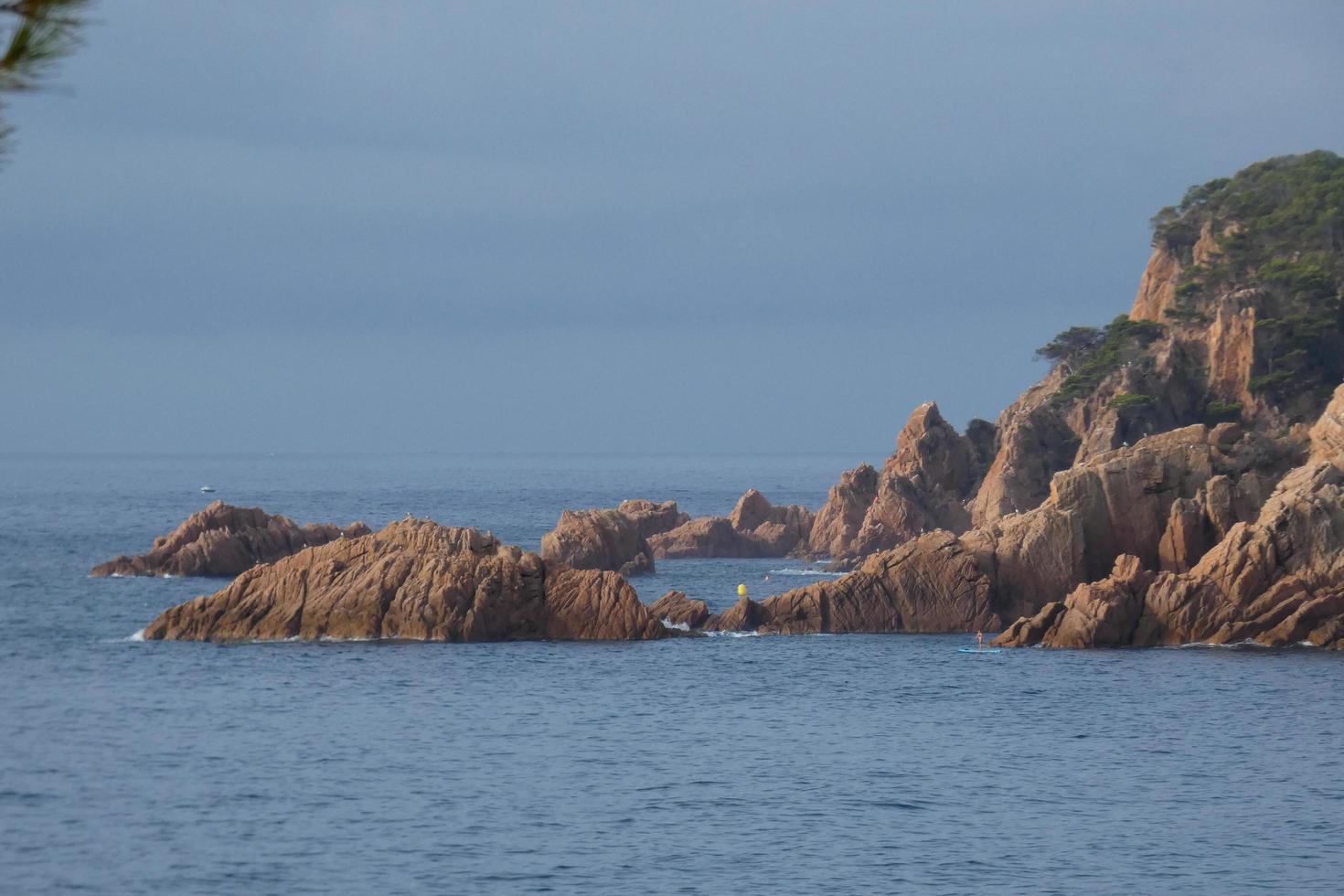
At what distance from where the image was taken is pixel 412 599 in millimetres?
66875

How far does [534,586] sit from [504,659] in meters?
4.68

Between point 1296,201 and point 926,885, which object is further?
point 1296,201

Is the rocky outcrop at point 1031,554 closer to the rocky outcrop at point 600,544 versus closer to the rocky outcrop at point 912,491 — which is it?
the rocky outcrop at point 600,544

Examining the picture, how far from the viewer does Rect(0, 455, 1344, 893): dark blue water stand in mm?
37594

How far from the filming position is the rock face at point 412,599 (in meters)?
66.7

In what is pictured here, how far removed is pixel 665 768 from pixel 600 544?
51858 mm

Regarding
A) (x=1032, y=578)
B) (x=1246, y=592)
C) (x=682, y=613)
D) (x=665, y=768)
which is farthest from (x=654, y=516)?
(x=665, y=768)

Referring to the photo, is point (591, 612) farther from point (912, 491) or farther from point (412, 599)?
point (912, 491)

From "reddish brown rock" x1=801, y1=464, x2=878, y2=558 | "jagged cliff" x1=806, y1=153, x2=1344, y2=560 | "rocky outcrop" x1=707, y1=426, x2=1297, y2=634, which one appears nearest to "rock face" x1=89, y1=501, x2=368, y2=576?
"reddish brown rock" x1=801, y1=464, x2=878, y2=558

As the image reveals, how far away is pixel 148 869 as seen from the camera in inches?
1459

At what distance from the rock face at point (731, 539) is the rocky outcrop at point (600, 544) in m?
16.1

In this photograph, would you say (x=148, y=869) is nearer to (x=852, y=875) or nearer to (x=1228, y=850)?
(x=852, y=875)

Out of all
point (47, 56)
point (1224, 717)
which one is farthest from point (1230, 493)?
point (47, 56)

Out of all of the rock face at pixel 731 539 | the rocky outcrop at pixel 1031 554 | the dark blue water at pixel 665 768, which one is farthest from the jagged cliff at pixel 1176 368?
the dark blue water at pixel 665 768
